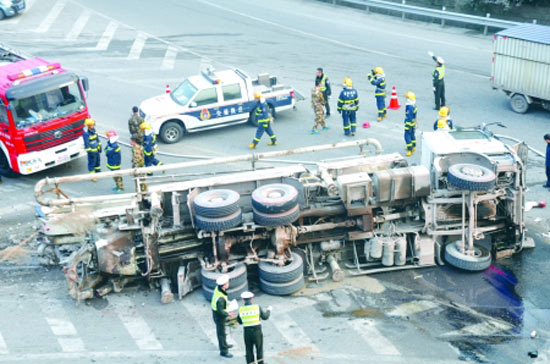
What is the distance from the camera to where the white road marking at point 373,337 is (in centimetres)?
1074

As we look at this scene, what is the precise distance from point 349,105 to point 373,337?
8.84m

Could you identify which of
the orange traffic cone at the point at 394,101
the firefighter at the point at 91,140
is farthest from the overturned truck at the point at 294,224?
the orange traffic cone at the point at 394,101

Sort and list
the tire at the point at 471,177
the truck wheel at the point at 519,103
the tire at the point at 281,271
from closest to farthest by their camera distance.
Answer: the tire at the point at 281,271 < the tire at the point at 471,177 < the truck wheel at the point at 519,103

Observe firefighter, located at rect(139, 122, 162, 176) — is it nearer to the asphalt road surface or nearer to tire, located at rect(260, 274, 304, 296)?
the asphalt road surface

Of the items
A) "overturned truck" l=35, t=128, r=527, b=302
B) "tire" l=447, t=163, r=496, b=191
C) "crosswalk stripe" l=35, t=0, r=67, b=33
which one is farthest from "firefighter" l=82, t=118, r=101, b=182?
"crosswalk stripe" l=35, t=0, r=67, b=33


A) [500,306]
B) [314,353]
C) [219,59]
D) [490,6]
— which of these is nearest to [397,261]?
[500,306]

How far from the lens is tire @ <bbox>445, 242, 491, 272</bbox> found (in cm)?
1268

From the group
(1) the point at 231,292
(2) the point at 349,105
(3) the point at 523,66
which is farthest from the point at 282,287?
(3) the point at 523,66

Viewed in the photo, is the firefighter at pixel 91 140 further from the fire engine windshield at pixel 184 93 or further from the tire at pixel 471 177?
the tire at pixel 471 177

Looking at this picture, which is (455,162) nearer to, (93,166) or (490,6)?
→ (93,166)

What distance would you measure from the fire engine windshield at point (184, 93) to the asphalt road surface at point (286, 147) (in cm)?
110

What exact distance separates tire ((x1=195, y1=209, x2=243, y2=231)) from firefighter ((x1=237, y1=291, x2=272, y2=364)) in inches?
76.5

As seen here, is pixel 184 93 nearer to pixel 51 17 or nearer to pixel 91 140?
pixel 91 140

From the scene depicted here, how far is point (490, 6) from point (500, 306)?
2070 centimetres
